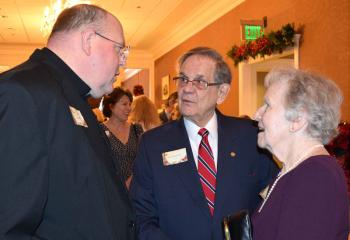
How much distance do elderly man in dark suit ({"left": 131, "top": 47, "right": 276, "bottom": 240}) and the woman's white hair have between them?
540 millimetres

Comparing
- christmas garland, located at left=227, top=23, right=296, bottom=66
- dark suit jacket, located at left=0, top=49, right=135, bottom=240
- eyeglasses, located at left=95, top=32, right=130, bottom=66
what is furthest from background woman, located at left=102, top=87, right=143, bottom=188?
christmas garland, located at left=227, top=23, right=296, bottom=66

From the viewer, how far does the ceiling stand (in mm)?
7906

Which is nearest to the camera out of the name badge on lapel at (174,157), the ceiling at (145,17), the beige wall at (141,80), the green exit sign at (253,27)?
the name badge on lapel at (174,157)

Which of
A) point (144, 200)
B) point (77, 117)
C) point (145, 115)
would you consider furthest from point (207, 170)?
point (145, 115)

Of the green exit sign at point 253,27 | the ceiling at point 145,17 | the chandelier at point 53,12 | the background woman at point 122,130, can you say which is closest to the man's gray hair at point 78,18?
the background woman at point 122,130

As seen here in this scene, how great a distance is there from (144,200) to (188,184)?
9.0 inches

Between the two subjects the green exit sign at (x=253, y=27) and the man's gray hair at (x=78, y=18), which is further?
the green exit sign at (x=253, y=27)

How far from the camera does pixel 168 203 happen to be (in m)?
1.92

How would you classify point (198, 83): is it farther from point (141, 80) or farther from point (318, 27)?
point (141, 80)

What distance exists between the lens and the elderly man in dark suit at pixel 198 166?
6.22 feet

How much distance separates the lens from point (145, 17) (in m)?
9.24

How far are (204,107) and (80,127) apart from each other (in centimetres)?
91

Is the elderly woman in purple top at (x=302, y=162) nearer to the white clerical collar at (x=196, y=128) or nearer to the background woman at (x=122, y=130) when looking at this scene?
the white clerical collar at (x=196, y=128)

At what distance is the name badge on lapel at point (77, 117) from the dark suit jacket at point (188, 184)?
69 cm
